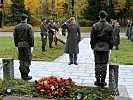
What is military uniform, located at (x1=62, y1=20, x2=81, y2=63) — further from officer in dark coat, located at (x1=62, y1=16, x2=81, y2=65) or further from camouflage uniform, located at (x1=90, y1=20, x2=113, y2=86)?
camouflage uniform, located at (x1=90, y1=20, x2=113, y2=86)

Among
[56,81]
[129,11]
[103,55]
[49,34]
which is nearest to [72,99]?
[56,81]

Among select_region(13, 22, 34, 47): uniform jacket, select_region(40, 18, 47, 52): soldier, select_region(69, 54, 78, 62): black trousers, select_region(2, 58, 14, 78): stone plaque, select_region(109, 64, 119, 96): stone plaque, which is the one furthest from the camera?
select_region(40, 18, 47, 52): soldier

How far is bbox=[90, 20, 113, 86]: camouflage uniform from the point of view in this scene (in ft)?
26.8

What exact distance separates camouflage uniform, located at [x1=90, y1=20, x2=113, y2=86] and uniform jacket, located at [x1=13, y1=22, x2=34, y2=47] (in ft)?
6.11

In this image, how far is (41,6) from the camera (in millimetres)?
56438

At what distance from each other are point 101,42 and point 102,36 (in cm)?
17

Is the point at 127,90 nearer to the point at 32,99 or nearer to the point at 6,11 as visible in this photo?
the point at 32,99

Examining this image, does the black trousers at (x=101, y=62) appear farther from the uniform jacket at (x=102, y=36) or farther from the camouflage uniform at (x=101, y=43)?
the uniform jacket at (x=102, y=36)

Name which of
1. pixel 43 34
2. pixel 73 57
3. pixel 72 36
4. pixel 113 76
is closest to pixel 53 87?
pixel 113 76

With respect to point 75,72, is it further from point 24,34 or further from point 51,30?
point 51,30

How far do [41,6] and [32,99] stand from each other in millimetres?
51162

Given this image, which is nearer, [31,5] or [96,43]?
[96,43]

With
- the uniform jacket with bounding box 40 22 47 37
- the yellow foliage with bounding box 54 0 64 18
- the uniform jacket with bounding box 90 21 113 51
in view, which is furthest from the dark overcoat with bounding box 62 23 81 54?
the yellow foliage with bounding box 54 0 64 18

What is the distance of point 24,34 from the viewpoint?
358 inches
